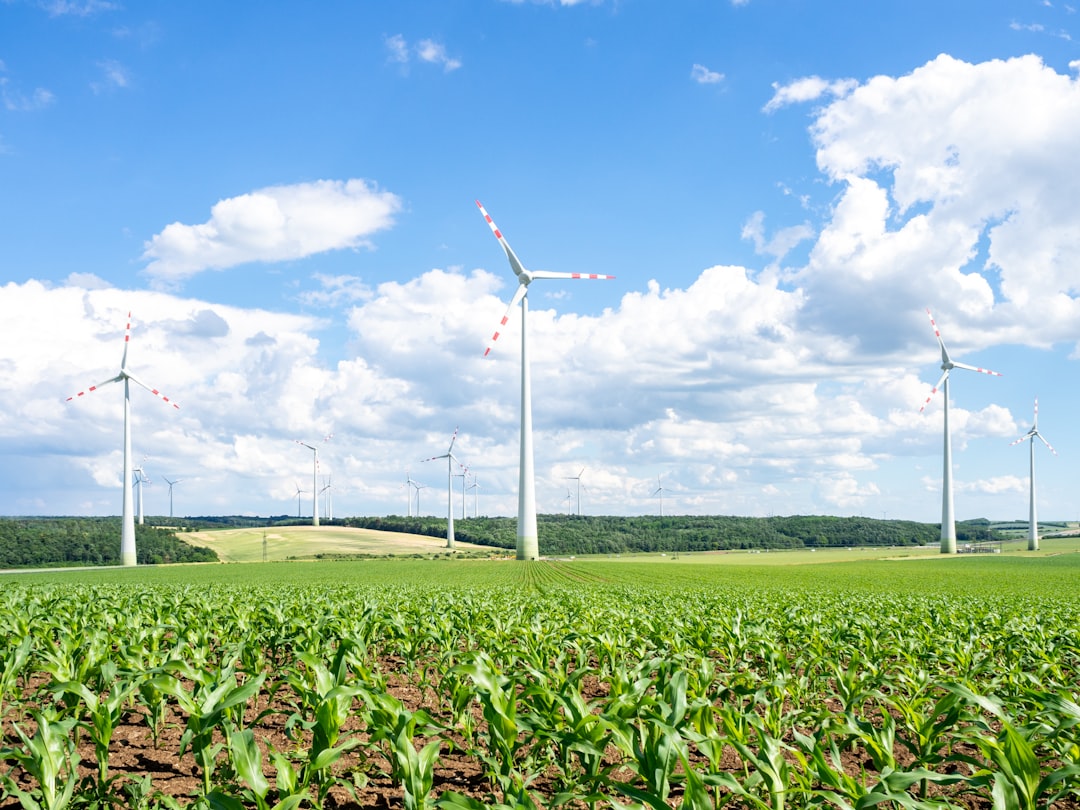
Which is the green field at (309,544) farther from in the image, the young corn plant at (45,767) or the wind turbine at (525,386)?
the young corn plant at (45,767)

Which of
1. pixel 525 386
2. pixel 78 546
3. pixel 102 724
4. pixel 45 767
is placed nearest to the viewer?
pixel 45 767

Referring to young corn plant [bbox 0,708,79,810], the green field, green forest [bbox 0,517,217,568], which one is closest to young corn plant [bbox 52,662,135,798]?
young corn plant [bbox 0,708,79,810]

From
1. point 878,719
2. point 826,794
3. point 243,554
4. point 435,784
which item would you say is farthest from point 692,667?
point 243,554

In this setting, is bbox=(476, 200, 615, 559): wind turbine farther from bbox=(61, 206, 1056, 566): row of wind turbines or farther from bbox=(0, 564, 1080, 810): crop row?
bbox=(0, 564, 1080, 810): crop row

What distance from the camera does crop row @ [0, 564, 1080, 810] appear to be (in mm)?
7141

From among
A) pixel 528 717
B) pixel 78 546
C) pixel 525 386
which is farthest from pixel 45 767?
pixel 78 546

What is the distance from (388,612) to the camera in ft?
63.2

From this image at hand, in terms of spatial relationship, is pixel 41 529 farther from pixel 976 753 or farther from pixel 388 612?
pixel 976 753

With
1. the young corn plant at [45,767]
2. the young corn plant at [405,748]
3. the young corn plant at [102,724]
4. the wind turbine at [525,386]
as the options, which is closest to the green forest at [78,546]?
the wind turbine at [525,386]

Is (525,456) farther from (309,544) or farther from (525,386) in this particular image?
(309,544)

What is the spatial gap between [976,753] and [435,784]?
7.73 meters

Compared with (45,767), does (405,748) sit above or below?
above

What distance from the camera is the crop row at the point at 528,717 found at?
7141mm

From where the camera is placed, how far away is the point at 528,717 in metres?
8.97
